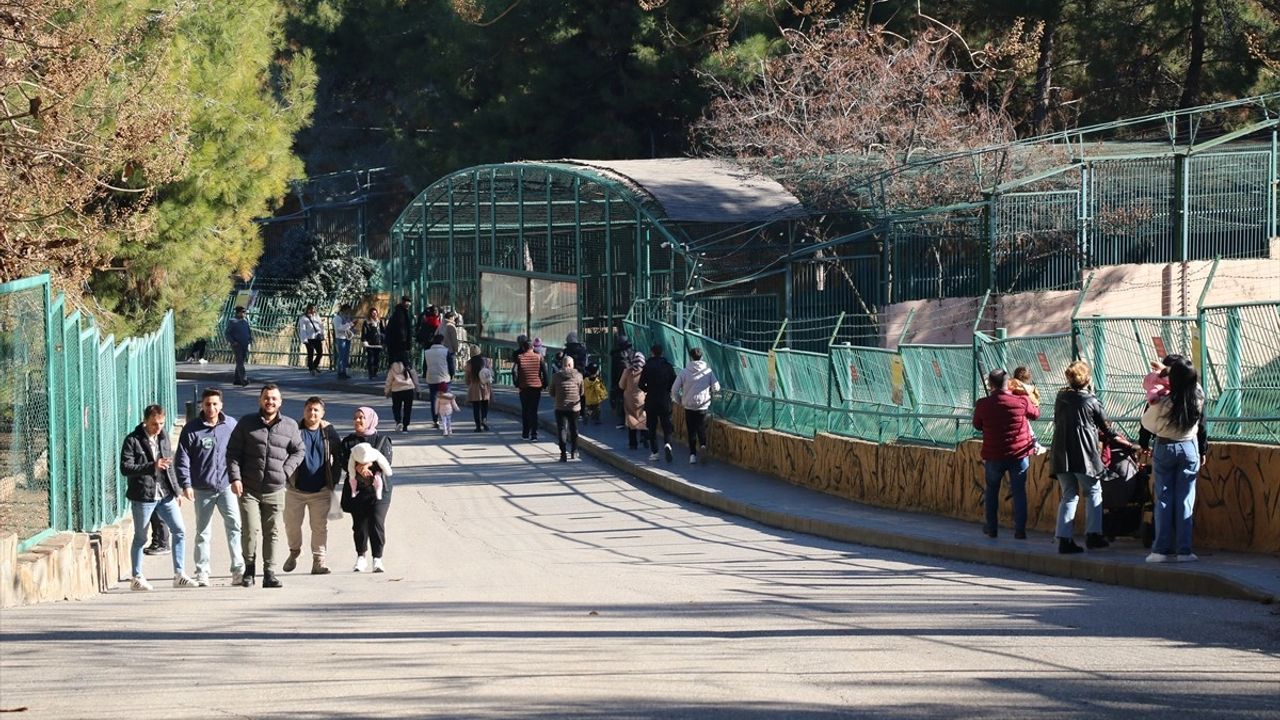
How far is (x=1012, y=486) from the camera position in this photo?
1477cm

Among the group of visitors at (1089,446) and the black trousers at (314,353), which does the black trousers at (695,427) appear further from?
the black trousers at (314,353)

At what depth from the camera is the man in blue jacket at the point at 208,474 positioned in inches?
521

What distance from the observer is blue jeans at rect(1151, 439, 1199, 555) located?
12.6 m

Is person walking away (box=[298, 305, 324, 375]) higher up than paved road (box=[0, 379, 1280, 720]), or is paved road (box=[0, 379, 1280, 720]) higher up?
person walking away (box=[298, 305, 324, 375])

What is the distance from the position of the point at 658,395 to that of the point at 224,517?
9865mm

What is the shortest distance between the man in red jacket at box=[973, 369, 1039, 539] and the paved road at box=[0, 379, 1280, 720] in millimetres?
978

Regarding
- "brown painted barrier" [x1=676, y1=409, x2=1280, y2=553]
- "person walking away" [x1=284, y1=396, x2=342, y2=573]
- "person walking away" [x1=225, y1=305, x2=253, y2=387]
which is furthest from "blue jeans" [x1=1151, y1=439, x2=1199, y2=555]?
"person walking away" [x1=225, y1=305, x2=253, y2=387]

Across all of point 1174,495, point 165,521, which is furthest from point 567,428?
point 1174,495

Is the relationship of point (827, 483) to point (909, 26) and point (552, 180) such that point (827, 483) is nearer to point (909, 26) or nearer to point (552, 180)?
point (552, 180)

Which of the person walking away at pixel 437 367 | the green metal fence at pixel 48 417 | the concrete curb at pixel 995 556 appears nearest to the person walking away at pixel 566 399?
the concrete curb at pixel 995 556

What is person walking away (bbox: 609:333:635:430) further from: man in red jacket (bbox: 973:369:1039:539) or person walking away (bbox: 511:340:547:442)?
man in red jacket (bbox: 973:369:1039:539)

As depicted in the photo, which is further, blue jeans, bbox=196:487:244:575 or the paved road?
blue jeans, bbox=196:487:244:575

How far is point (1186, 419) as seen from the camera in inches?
489

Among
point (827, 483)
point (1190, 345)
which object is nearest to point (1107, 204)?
point (827, 483)
